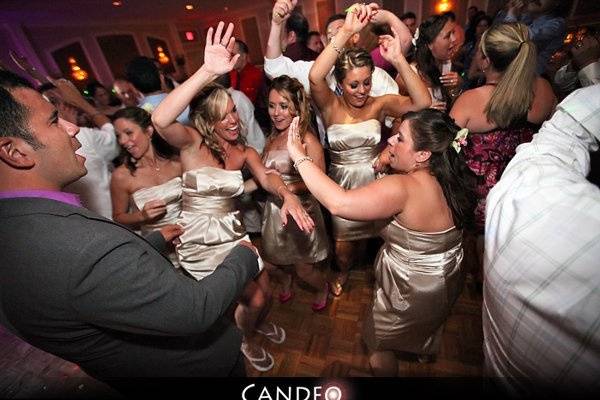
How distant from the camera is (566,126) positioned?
0.87 m

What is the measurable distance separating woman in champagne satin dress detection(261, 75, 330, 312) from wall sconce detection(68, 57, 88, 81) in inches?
518

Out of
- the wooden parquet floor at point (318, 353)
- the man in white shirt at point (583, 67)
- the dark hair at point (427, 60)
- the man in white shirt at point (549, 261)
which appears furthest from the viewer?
the dark hair at point (427, 60)

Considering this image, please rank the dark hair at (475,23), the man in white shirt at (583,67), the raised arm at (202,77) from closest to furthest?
the man in white shirt at (583,67), the raised arm at (202,77), the dark hair at (475,23)

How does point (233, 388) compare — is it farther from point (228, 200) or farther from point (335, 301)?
point (335, 301)

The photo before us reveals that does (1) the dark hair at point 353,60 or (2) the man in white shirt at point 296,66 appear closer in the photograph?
(1) the dark hair at point 353,60

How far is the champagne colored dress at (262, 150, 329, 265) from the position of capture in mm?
2240

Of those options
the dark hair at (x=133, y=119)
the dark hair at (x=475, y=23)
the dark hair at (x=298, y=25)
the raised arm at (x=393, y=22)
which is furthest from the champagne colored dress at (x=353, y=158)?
the dark hair at (x=475, y=23)

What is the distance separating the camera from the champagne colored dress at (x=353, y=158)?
2.31m

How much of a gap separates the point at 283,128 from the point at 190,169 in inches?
31.8

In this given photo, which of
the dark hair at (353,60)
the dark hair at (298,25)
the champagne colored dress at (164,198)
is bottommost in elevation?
the champagne colored dress at (164,198)

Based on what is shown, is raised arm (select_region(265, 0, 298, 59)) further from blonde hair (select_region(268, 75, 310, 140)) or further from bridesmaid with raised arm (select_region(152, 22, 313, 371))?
bridesmaid with raised arm (select_region(152, 22, 313, 371))

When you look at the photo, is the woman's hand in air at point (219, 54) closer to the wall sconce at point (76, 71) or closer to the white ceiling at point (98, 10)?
the white ceiling at point (98, 10)

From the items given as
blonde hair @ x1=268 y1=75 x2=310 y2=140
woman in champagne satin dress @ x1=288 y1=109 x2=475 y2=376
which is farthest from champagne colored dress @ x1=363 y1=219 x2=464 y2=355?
blonde hair @ x1=268 y1=75 x2=310 y2=140

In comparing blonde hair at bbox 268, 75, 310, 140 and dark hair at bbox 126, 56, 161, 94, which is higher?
dark hair at bbox 126, 56, 161, 94
